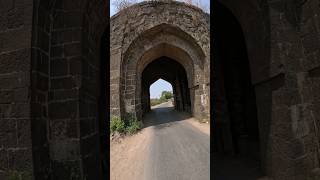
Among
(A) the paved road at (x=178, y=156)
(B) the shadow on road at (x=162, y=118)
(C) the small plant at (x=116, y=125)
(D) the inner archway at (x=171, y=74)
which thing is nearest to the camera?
(A) the paved road at (x=178, y=156)

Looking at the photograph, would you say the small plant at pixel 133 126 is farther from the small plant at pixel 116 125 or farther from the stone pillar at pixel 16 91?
the stone pillar at pixel 16 91

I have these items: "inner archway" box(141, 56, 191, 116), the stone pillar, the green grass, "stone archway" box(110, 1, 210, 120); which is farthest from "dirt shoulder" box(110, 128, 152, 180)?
"inner archway" box(141, 56, 191, 116)

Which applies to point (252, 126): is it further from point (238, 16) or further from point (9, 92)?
point (9, 92)

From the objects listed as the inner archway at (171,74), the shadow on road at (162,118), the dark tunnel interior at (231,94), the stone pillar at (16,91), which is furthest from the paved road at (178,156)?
the inner archway at (171,74)

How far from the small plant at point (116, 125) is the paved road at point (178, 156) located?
53.5 inches

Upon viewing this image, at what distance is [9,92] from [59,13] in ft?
3.58

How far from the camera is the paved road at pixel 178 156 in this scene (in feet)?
18.7

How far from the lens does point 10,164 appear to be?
2826 mm

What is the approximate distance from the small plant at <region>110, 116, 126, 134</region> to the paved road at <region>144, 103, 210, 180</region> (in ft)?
4.45

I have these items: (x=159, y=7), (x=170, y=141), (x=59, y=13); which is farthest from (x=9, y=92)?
(x=159, y=7)

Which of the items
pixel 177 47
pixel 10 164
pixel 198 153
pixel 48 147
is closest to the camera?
pixel 10 164

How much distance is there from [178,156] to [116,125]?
14.5ft

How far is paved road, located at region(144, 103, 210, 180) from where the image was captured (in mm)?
5695

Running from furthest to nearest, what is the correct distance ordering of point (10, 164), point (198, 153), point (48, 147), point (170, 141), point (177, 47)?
point (177, 47) → point (170, 141) → point (198, 153) → point (48, 147) → point (10, 164)
